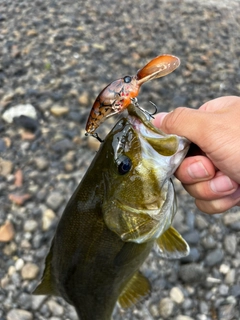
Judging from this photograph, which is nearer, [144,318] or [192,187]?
[192,187]

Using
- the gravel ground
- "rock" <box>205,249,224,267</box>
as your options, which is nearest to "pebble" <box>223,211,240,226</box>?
the gravel ground

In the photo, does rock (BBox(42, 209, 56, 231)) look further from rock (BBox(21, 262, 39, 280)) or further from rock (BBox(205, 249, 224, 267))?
rock (BBox(205, 249, 224, 267))

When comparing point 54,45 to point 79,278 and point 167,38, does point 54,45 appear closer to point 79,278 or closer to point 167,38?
point 167,38

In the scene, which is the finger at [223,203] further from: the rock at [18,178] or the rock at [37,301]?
the rock at [18,178]

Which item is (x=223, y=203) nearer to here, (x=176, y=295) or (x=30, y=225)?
(x=176, y=295)

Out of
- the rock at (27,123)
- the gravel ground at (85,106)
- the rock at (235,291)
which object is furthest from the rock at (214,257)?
the rock at (27,123)

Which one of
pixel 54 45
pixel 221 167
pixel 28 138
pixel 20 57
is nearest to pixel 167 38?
pixel 54 45

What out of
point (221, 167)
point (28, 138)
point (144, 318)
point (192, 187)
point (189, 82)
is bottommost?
point (144, 318)
